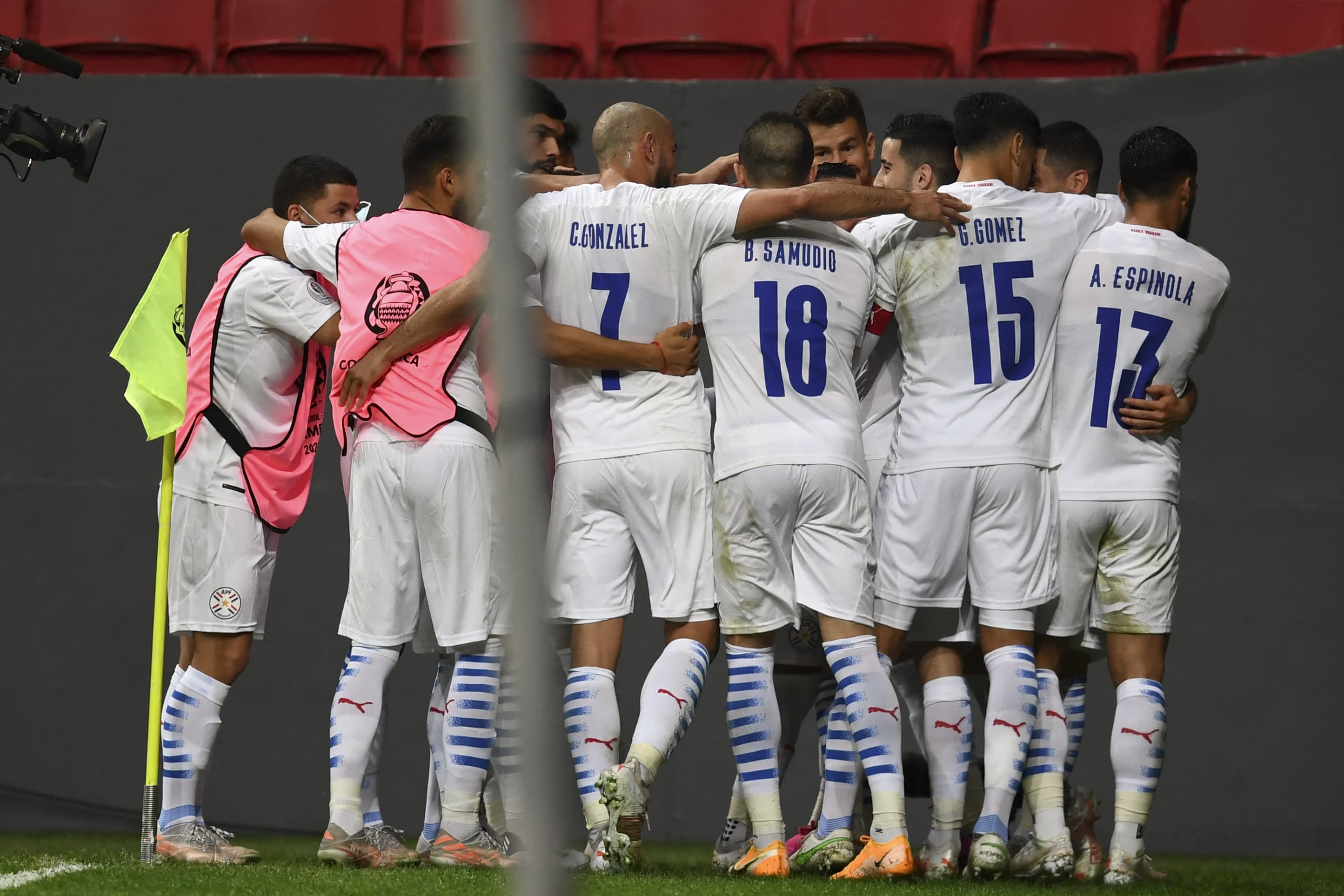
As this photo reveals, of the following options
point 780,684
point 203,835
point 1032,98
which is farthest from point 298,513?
point 1032,98

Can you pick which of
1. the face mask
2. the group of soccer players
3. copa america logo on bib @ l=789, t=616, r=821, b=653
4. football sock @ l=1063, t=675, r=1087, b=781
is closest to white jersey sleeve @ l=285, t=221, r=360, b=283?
the group of soccer players

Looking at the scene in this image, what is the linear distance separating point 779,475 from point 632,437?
0.40 m

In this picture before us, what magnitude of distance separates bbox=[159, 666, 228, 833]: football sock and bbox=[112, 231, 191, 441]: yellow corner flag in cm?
75

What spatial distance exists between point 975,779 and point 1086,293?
4.90 ft

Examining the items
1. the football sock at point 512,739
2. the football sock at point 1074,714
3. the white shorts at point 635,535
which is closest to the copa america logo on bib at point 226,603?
the white shorts at point 635,535

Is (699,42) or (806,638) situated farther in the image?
(699,42)

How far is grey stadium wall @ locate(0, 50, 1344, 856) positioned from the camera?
5.73m

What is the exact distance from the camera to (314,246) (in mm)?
4238

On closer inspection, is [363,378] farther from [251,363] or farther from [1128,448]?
[1128,448]

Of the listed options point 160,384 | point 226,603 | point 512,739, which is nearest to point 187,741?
point 226,603

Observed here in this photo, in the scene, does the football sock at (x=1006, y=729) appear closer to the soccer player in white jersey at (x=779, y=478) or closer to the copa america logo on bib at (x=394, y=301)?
the soccer player in white jersey at (x=779, y=478)

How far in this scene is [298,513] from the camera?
445cm

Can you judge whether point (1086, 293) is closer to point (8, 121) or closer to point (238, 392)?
point (238, 392)

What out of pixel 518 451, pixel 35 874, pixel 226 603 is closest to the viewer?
pixel 518 451
